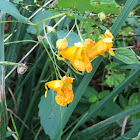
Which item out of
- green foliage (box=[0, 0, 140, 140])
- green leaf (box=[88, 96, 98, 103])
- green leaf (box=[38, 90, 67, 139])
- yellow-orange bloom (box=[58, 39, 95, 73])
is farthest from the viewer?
green leaf (box=[88, 96, 98, 103])

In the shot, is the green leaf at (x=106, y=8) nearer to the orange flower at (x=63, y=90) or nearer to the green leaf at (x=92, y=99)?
the orange flower at (x=63, y=90)

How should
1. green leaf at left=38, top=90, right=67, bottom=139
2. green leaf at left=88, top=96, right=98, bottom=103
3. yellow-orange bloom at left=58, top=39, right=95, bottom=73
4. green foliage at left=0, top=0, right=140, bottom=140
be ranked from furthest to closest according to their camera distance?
green leaf at left=88, top=96, right=98, bottom=103, green leaf at left=38, top=90, right=67, bottom=139, green foliage at left=0, top=0, right=140, bottom=140, yellow-orange bloom at left=58, top=39, right=95, bottom=73

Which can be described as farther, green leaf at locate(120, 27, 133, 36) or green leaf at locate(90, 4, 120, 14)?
green leaf at locate(120, 27, 133, 36)

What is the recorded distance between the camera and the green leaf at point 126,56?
0.99 meters

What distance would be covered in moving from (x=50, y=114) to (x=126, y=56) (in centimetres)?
46

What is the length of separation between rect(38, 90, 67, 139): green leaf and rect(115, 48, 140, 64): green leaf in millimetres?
360

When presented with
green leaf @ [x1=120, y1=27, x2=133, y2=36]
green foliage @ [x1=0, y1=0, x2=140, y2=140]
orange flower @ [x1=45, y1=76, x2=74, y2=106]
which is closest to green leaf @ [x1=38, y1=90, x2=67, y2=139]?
green foliage @ [x1=0, y1=0, x2=140, y2=140]

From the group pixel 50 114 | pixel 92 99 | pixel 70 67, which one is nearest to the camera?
pixel 70 67

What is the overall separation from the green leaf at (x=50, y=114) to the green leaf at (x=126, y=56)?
360 millimetres

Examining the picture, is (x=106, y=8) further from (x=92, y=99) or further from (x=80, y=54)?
(x=92, y=99)

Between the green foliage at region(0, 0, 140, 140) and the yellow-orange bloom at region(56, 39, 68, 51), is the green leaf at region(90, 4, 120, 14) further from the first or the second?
the yellow-orange bloom at region(56, 39, 68, 51)

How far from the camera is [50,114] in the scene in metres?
0.96

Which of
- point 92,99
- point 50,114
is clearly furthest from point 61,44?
point 92,99

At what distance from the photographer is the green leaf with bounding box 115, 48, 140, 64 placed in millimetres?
989
